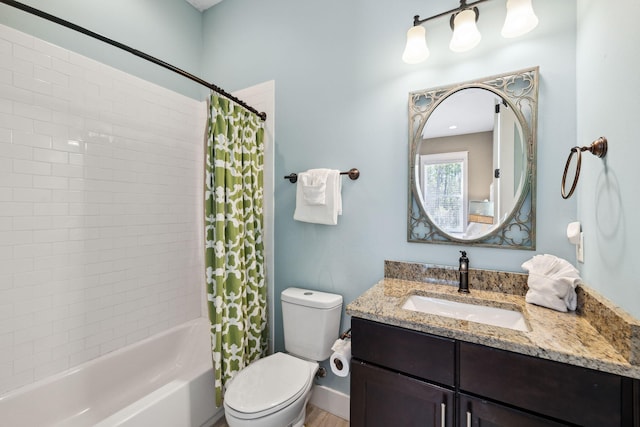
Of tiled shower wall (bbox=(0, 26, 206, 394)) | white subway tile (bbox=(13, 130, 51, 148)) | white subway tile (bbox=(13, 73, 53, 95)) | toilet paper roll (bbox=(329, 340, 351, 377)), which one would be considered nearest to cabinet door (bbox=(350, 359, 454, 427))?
toilet paper roll (bbox=(329, 340, 351, 377))

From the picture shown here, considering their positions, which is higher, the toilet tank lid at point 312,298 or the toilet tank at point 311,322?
the toilet tank lid at point 312,298

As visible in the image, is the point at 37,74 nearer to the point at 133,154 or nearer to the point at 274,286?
the point at 133,154

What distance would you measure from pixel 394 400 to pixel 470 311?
0.51m

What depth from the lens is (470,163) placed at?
4.52 feet

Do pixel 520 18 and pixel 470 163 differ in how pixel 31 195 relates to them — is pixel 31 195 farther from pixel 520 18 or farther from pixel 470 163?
pixel 520 18

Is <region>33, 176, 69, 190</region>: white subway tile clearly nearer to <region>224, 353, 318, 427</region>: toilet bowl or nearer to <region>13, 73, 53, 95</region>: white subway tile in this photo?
<region>13, 73, 53, 95</region>: white subway tile

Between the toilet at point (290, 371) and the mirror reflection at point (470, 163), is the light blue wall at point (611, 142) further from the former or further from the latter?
Answer: the toilet at point (290, 371)

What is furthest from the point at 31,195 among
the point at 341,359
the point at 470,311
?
the point at 470,311

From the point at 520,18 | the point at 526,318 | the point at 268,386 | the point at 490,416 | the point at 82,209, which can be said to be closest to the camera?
the point at 490,416

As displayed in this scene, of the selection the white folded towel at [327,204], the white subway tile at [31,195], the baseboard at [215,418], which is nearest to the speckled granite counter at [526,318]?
the white folded towel at [327,204]

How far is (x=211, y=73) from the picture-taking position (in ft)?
7.74

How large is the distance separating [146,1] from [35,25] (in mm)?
799

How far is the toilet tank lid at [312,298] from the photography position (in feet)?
5.28

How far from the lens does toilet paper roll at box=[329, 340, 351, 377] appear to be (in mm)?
1312
